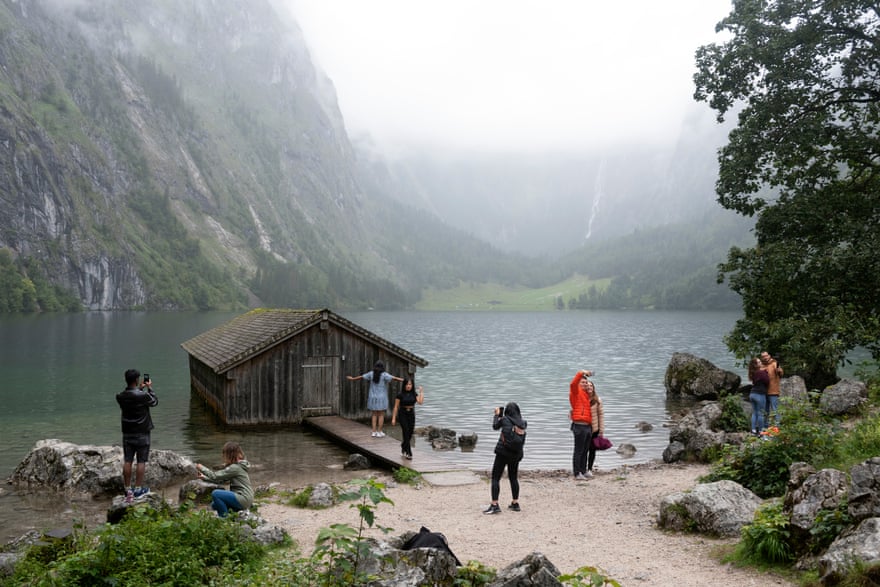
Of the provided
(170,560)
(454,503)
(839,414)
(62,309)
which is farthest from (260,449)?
(62,309)

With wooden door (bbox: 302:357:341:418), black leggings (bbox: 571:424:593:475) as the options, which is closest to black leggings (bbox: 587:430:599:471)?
black leggings (bbox: 571:424:593:475)

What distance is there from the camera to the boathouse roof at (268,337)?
2797cm

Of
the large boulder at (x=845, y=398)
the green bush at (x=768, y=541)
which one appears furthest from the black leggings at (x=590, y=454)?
the large boulder at (x=845, y=398)

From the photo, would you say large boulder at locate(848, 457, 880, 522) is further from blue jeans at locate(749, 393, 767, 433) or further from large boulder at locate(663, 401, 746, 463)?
blue jeans at locate(749, 393, 767, 433)

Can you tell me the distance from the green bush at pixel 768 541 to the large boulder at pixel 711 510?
1441 mm

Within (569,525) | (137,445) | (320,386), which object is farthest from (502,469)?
(320,386)

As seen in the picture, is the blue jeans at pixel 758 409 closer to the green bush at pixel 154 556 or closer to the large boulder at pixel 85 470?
the green bush at pixel 154 556

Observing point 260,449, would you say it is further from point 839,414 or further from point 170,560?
point 839,414

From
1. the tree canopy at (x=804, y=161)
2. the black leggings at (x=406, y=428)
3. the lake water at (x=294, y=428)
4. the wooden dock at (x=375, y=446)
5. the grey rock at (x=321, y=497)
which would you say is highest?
the tree canopy at (x=804, y=161)

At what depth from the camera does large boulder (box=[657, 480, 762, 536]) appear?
1156 cm

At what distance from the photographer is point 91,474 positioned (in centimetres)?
1888

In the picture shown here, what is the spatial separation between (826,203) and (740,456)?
43.7ft

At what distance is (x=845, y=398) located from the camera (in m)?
25.2

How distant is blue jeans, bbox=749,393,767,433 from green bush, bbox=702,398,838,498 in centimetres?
633
